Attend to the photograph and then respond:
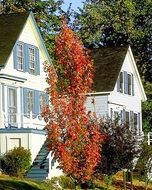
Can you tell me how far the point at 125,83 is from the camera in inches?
2012

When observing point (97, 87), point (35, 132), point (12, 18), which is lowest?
point (35, 132)

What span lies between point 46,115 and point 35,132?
46.4 feet

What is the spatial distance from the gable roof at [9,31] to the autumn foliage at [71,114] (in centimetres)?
1551

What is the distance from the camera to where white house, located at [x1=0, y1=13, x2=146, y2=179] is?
36594 millimetres

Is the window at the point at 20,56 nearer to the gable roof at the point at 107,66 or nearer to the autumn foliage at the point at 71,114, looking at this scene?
the gable roof at the point at 107,66

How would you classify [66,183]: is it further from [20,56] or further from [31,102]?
[20,56]

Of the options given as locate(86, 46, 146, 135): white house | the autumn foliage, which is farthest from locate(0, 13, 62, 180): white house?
the autumn foliage

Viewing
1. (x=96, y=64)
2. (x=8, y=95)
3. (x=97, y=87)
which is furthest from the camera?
(x=96, y=64)

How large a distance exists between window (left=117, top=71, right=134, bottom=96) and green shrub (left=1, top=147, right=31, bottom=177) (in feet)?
53.0

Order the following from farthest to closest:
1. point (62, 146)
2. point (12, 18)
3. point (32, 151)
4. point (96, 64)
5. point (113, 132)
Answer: point (96, 64)
point (12, 18)
point (32, 151)
point (113, 132)
point (62, 146)

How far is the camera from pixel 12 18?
1646 inches

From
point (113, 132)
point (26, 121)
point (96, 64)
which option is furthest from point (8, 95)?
point (96, 64)

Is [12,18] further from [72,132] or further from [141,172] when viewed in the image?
[72,132]

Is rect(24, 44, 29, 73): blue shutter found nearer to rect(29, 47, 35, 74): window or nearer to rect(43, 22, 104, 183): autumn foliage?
rect(29, 47, 35, 74): window
